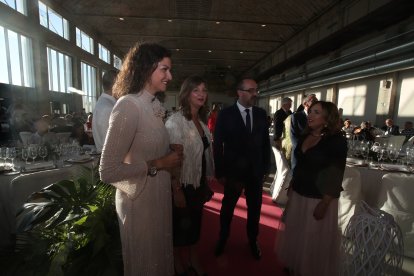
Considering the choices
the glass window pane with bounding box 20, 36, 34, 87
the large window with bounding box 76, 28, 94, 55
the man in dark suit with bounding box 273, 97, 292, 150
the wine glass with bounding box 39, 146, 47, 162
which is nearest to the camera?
the wine glass with bounding box 39, 146, 47, 162

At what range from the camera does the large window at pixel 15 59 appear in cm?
773

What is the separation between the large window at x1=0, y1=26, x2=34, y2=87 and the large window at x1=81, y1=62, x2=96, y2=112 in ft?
14.4

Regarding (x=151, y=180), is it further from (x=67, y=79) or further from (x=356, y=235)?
(x=67, y=79)

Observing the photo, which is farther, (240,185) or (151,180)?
(240,185)

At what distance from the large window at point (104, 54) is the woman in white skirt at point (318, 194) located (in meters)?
16.0

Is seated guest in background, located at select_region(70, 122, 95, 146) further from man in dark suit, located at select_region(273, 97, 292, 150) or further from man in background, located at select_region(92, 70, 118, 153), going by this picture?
man in dark suit, located at select_region(273, 97, 292, 150)

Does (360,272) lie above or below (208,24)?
below

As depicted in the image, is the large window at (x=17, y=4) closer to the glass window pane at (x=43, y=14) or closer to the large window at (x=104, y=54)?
the glass window pane at (x=43, y=14)

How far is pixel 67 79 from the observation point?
1185cm

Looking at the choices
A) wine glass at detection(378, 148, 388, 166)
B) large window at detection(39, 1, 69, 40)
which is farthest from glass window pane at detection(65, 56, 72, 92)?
wine glass at detection(378, 148, 388, 166)

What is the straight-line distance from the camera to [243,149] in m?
2.50

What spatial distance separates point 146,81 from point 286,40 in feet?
45.9

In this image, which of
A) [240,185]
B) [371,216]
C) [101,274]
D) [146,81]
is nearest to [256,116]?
[240,185]

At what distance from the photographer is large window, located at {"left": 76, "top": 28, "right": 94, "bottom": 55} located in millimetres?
12484
